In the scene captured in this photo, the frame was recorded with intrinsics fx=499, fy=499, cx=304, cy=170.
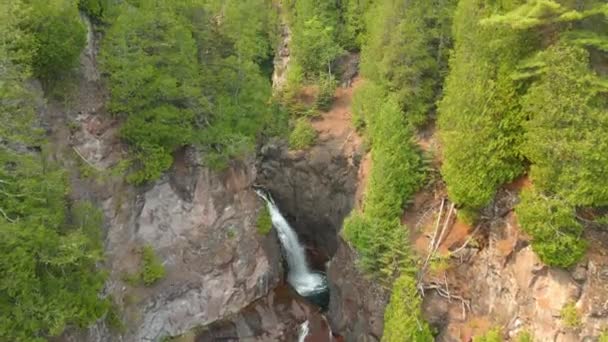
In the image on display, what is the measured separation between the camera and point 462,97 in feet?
72.5

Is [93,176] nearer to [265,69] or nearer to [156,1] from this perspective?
[156,1]

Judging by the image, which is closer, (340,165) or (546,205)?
(546,205)

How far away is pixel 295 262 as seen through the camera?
122 ft

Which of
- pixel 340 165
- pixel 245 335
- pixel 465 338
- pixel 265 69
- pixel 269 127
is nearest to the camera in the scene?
pixel 465 338

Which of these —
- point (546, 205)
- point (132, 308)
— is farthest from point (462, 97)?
point (132, 308)

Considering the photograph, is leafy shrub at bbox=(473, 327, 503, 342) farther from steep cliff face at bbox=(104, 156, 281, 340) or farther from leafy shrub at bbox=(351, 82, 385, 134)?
steep cliff face at bbox=(104, 156, 281, 340)

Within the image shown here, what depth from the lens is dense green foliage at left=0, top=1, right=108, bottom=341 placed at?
55.1ft

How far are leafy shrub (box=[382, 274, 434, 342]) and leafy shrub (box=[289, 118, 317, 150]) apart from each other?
1561 cm

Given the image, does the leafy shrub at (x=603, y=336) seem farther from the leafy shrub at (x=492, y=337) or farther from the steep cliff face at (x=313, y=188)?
the steep cliff face at (x=313, y=188)

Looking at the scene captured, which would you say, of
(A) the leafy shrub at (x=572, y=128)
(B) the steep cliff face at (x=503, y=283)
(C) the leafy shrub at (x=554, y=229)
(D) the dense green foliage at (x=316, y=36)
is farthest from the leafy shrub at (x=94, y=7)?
(C) the leafy shrub at (x=554, y=229)

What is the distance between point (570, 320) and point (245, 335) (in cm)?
1784

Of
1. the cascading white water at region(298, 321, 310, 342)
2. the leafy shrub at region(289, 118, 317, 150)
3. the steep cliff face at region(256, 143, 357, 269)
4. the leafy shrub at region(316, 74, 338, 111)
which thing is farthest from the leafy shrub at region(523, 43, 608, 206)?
the leafy shrub at region(316, 74, 338, 111)

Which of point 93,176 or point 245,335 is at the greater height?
point 93,176

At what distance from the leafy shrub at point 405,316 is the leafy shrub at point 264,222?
10.8 m
